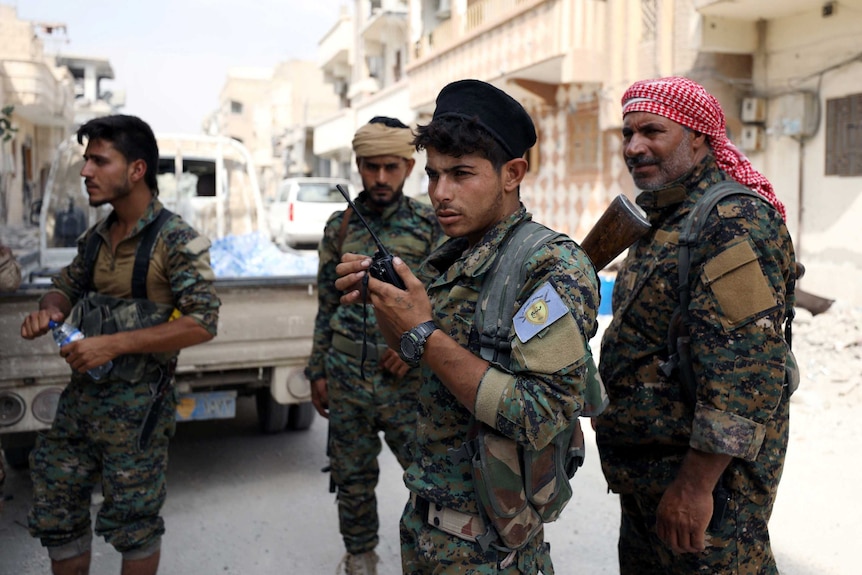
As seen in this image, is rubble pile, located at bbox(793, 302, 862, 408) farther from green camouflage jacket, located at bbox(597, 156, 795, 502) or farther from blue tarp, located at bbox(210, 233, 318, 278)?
green camouflage jacket, located at bbox(597, 156, 795, 502)

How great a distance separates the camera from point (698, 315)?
1793 millimetres

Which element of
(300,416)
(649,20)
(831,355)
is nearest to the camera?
(300,416)

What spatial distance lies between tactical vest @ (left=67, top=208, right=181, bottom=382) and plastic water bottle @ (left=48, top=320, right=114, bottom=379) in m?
0.04

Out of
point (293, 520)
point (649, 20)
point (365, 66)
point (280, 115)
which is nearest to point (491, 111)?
point (293, 520)

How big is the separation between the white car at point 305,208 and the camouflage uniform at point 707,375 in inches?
514

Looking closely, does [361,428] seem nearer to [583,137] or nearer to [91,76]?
[583,137]

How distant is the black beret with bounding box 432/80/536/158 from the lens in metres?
1.59

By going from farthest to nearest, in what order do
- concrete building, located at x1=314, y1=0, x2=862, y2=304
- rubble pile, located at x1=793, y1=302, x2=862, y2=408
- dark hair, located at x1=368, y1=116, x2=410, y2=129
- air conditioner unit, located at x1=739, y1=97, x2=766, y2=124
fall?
air conditioner unit, located at x1=739, y1=97, x2=766, y2=124 < concrete building, located at x1=314, y1=0, x2=862, y2=304 < rubble pile, located at x1=793, y1=302, x2=862, y2=408 < dark hair, located at x1=368, y1=116, x2=410, y2=129

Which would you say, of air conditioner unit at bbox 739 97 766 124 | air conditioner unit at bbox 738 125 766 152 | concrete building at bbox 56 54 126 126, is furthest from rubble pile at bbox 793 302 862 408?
concrete building at bbox 56 54 126 126

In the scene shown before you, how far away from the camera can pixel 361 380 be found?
3.03 metres

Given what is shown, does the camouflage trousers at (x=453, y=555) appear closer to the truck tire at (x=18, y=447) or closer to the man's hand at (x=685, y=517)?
the man's hand at (x=685, y=517)

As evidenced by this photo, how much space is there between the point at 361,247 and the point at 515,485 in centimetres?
168

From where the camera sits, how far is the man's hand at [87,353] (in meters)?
2.43

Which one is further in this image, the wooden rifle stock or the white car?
the white car
